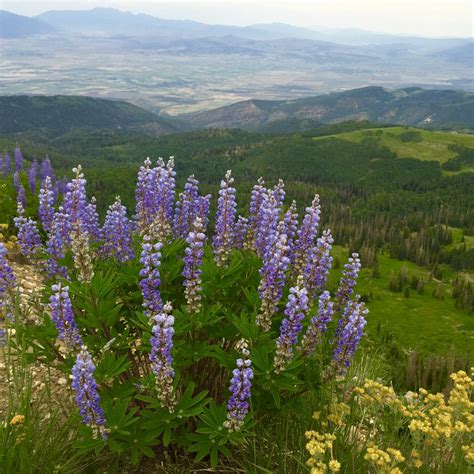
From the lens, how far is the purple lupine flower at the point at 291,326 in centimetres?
561

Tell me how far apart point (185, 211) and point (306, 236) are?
102 inches

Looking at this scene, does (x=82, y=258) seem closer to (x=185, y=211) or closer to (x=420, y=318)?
(x=185, y=211)

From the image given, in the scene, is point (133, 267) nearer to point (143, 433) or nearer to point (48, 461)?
point (143, 433)

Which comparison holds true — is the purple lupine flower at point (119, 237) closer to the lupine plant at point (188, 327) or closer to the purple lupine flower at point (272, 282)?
the lupine plant at point (188, 327)

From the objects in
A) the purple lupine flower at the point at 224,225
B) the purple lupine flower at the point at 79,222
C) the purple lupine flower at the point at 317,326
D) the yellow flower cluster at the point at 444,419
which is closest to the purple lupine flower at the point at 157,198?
the purple lupine flower at the point at 224,225

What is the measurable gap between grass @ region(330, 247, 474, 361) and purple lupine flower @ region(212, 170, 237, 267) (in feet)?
151

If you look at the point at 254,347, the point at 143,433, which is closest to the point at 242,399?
the point at 254,347

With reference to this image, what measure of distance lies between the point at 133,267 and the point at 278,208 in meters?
2.91

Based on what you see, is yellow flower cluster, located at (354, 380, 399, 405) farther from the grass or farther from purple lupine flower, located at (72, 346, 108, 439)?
the grass

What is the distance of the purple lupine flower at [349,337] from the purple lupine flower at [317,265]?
2.78 feet

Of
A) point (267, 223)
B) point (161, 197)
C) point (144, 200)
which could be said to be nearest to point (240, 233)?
point (267, 223)

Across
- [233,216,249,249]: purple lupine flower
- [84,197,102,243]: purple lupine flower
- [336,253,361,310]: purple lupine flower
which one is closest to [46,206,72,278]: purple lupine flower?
[84,197,102,243]: purple lupine flower

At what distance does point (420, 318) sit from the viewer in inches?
2852

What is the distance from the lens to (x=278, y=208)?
846 centimetres
